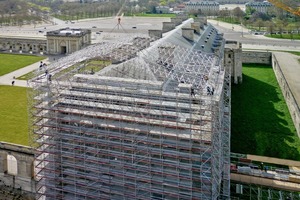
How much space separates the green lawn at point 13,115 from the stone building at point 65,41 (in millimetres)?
24903

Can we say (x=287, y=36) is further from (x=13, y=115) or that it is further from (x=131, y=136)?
(x=131, y=136)

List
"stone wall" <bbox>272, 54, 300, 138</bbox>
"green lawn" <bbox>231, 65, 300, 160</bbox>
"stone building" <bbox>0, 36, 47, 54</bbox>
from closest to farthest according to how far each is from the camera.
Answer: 1. "green lawn" <bbox>231, 65, 300, 160</bbox>
2. "stone wall" <bbox>272, 54, 300, 138</bbox>
3. "stone building" <bbox>0, 36, 47, 54</bbox>

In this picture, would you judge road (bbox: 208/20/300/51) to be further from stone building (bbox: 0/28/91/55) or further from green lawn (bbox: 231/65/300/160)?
stone building (bbox: 0/28/91/55)

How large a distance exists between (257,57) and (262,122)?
29.9 metres

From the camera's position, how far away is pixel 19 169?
26047 millimetres

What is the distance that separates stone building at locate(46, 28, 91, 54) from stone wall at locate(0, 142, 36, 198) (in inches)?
1914

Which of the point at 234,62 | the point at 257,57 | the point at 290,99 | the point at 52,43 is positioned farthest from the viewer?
the point at 52,43

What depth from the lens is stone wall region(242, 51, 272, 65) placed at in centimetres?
6441

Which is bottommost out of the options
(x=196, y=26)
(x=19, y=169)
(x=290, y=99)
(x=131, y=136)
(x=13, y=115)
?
(x=19, y=169)

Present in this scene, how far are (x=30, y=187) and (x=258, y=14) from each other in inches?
4463

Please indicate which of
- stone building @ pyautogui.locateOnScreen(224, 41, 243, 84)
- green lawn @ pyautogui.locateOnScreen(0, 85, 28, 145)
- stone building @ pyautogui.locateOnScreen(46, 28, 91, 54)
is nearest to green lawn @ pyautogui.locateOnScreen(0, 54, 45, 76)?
stone building @ pyautogui.locateOnScreen(46, 28, 91, 54)

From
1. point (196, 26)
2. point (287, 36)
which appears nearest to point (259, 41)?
point (287, 36)

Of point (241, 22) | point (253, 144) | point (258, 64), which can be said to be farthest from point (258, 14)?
point (253, 144)

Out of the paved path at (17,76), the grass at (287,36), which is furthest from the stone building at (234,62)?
the grass at (287,36)
